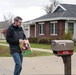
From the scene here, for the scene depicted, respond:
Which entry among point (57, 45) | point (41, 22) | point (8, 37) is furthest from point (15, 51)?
point (41, 22)

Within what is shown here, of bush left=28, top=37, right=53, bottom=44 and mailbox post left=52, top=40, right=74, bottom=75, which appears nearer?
mailbox post left=52, top=40, right=74, bottom=75

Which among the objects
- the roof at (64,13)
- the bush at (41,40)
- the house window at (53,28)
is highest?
the roof at (64,13)

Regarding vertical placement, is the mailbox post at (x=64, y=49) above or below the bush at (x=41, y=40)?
above

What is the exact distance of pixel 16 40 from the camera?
8.02 meters

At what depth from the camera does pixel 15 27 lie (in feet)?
26.8

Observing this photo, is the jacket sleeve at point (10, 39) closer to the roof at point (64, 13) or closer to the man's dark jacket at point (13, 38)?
the man's dark jacket at point (13, 38)

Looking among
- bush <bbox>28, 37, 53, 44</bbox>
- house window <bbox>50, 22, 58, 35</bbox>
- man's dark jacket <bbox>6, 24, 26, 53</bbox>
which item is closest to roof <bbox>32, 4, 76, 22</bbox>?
house window <bbox>50, 22, 58, 35</bbox>

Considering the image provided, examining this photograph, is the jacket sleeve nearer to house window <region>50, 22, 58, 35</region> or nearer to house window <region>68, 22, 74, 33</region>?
house window <region>68, 22, 74, 33</region>

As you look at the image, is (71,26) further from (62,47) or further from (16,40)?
(62,47)

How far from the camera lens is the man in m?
7.98

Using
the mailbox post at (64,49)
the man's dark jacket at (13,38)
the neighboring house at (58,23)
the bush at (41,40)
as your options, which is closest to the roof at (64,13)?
the neighboring house at (58,23)

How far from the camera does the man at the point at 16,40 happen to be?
7977 mm

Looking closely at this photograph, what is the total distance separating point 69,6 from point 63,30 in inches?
209

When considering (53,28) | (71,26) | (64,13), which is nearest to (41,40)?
(53,28)
